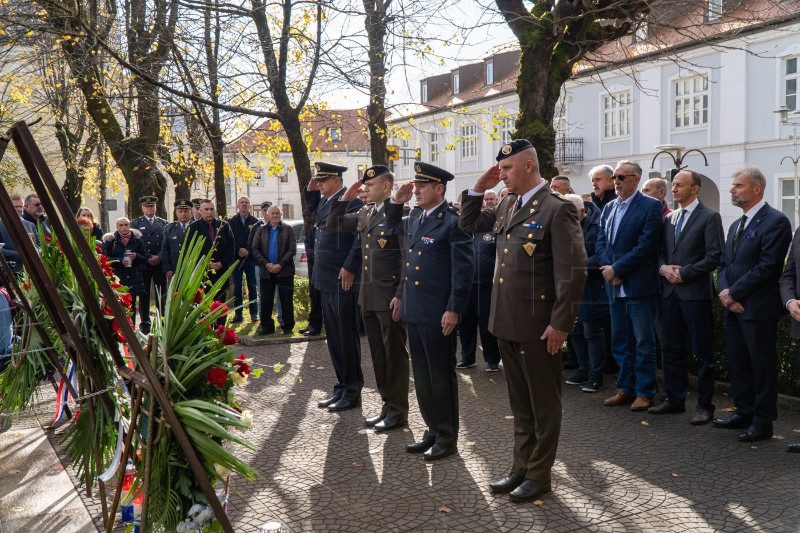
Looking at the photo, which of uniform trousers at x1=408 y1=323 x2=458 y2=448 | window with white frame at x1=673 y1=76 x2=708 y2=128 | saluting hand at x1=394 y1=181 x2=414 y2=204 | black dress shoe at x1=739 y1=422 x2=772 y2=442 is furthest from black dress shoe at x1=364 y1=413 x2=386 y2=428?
window with white frame at x1=673 y1=76 x2=708 y2=128

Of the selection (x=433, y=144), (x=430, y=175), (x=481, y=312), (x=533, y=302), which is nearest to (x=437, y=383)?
(x=533, y=302)

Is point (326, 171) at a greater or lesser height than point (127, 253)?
greater

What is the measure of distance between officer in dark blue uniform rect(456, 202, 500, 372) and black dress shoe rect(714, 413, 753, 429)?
10.0 ft

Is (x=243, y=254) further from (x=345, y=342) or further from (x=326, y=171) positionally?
(x=345, y=342)

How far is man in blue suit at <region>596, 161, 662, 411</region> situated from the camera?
7043 mm

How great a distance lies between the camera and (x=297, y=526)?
443 centimetres

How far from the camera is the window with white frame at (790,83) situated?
25.9 meters

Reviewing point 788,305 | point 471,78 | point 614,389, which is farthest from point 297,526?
point 471,78

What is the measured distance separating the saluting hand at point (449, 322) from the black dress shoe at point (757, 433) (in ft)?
8.13

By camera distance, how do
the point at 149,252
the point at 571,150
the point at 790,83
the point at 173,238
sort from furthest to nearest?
the point at 571,150 < the point at 790,83 < the point at 149,252 < the point at 173,238

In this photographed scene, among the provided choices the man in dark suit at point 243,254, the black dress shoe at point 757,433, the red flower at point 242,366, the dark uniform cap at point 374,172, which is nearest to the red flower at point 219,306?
the red flower at point 242,366

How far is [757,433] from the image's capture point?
19.5 ft

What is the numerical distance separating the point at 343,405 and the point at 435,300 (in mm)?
1915

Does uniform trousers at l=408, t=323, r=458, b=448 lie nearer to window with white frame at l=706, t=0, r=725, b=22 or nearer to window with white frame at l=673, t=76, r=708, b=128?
window with white frame at l=706, t=0, r=725, b=22
